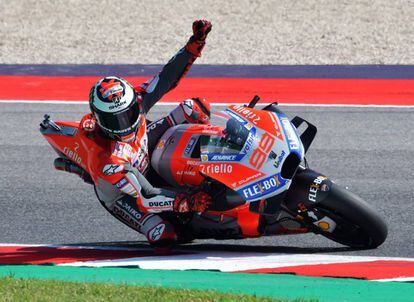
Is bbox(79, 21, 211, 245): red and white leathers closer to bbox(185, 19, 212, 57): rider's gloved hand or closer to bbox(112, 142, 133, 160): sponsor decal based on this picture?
bbox(112, 142, 133, 160): sponsor decal

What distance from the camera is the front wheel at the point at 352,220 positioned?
A: 28.2 ft

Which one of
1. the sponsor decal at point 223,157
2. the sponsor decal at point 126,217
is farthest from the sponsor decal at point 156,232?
the sponsor decal at point 223,157

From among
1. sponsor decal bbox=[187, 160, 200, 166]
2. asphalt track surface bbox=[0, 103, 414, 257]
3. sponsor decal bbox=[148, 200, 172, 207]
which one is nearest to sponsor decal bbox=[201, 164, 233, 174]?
sponsor decal bbox=[187, 160, 200, 166]

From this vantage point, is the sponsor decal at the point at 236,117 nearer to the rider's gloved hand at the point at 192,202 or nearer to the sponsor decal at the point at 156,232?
the rider's gloved hand at the point at 192,202

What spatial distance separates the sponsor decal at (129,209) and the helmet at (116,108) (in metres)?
0.52

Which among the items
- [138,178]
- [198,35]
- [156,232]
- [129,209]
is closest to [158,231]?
[156,232]

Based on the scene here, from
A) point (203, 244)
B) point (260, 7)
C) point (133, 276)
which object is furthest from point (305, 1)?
point (133, 276)

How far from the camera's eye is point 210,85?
50.6ft

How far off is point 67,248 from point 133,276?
1328 mm

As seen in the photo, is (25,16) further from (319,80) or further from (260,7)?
(319,80)

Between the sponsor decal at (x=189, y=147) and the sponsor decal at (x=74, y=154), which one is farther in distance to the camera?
the sponsor decal at (x=74, y=154)

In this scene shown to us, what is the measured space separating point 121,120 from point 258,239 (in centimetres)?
159

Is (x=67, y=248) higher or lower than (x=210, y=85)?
lower

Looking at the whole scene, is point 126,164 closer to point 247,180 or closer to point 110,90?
point 110,90
